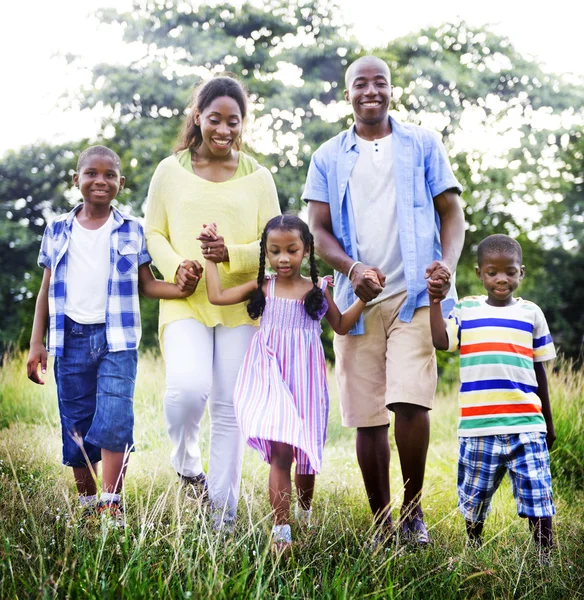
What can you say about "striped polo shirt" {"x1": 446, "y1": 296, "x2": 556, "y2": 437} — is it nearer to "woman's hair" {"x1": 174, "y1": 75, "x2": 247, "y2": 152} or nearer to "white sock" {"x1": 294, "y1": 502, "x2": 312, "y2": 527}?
"white sock" {"x1": 294, "y1": 502, "x2": 312, "y2": 527}

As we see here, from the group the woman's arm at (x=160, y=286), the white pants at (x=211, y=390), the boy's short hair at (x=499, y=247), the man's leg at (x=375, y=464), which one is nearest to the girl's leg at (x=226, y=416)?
the white pants at (x=211, y=390)

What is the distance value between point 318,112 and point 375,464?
Answer: 8533 millimetres

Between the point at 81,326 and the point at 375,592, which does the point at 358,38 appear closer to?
the point at 81,326

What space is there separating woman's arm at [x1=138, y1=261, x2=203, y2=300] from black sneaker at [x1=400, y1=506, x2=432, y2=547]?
4.61 ft

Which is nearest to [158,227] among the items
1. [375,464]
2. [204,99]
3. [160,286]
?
[160,286]

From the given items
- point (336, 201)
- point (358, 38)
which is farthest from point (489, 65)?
point (336, 201)

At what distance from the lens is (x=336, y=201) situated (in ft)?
12.0

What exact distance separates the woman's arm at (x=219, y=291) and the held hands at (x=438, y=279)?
0.83m

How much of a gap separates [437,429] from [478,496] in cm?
386

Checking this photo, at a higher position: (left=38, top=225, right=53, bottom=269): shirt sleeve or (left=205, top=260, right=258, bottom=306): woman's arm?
(left=38, top=225, right=53, bottom=269): shirt sleeve

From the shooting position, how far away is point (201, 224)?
3.48m

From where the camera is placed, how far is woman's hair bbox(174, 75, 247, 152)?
3484mm

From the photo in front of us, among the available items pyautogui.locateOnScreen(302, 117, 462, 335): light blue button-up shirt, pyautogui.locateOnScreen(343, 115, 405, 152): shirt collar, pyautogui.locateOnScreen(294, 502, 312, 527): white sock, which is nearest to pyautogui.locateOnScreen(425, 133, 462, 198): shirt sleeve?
pyautogui.locateOnScreen(302, 117, 462, 335): light blue button-up shirt

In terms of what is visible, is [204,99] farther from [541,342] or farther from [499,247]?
[541,342]
